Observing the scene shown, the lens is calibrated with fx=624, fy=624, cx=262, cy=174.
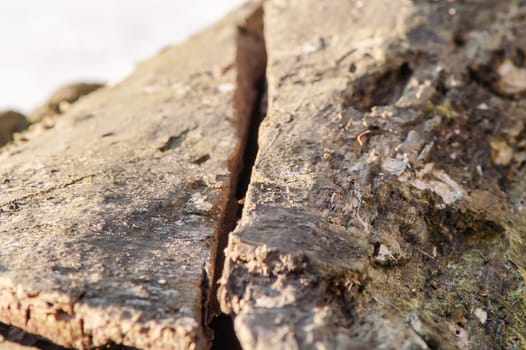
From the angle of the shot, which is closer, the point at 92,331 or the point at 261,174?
the point at 92,331

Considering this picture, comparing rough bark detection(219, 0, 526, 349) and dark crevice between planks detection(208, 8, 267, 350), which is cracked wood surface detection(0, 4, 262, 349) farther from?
rough bark detection(219, 0, 526, 349)

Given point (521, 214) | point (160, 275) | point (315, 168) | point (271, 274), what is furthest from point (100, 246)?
point (521, 214)

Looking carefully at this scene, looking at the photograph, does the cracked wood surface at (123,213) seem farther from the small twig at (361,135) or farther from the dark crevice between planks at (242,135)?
the small twig at (361,135)

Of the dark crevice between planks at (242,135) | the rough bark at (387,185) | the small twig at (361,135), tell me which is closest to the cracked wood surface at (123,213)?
the dark crevice between planks at (242,135)

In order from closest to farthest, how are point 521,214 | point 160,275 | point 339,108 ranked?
point 160,275 → point 521,214 → point 339,108

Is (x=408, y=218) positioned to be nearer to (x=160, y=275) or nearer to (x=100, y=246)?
(x=160, y=275)

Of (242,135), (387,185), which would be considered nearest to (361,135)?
(387,185)

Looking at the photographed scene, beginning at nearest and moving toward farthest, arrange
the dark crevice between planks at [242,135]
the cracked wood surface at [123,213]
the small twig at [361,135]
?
the cracked wood surface at [123,213], the dark crevice between planks at [242,135], the small twig at [361,135]
